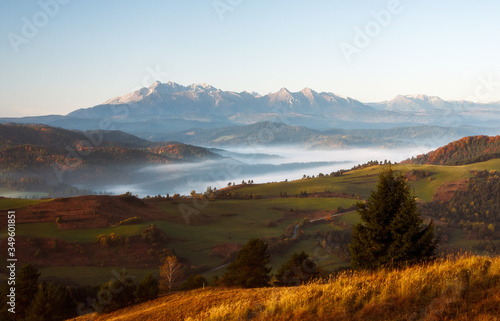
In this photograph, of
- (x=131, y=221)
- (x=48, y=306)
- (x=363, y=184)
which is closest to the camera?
(x=48, y=306)

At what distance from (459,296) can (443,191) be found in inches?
6173

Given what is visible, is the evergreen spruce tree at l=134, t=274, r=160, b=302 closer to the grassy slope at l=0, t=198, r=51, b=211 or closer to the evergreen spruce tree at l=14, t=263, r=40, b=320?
the evergreen spruce tree at l=14, t=263, r=40, b=320

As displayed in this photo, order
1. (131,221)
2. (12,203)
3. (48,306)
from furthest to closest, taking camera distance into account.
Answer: (12,203), (131,221), (48,306)

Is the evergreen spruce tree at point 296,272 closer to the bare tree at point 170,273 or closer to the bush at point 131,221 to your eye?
the bare tree at point 170,273

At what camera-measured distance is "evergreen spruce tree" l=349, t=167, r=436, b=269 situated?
64.0ft

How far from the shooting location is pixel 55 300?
3023 centimetres

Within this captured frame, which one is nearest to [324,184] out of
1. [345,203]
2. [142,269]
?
[345,203]

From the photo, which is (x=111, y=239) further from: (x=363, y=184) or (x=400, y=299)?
(x=363, y=184)

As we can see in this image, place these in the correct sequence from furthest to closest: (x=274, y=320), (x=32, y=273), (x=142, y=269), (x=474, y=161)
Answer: (x=474, y=161), (x=142, y=269), (x=32, y=273), (x=274, y=320)

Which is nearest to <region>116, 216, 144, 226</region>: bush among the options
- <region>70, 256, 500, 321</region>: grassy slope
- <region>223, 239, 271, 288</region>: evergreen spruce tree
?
<region>223, 239, 271, 288</region>: evergreen spruce tree

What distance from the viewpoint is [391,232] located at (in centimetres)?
2053

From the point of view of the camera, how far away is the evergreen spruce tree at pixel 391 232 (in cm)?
1952

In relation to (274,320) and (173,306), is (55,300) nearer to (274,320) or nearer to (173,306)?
(173,306)

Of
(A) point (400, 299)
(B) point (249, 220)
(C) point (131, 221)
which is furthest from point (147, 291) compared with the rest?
(B) point (249, 220)
